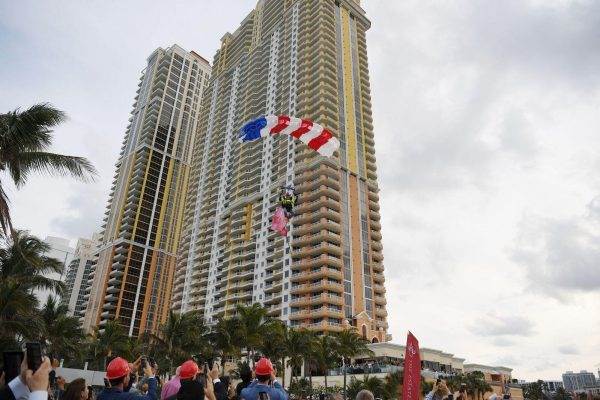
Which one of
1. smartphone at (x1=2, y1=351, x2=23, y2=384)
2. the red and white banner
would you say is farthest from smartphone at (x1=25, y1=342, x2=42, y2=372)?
the red and white banner

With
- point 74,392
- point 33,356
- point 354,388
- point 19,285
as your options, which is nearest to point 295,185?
point 354,388

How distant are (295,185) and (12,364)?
81203mm

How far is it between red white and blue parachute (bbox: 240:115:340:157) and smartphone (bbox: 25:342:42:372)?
24441mm

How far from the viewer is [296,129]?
3030 centimetres

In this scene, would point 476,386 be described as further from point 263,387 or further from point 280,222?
point 263,387

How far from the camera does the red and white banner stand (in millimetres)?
8133

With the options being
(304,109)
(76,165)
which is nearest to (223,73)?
(304,109)

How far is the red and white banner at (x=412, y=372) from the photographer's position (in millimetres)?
8133

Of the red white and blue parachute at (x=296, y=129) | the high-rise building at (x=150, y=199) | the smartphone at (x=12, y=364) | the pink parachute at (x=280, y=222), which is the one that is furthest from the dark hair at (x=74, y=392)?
the high-rise building at (x=150, y=199)

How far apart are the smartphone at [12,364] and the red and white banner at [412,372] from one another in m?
5.96

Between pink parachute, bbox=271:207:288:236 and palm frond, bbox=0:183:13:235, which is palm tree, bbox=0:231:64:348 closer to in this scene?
palm frond, bbox=0:183:13:235

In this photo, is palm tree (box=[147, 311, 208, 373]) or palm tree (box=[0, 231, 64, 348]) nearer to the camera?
palm tree (box=[0, 231, 64, 348])

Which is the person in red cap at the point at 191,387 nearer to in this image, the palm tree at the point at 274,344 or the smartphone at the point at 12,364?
the smartphone at the point at 12,364

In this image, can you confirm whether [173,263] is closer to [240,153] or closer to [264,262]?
[240,153]
